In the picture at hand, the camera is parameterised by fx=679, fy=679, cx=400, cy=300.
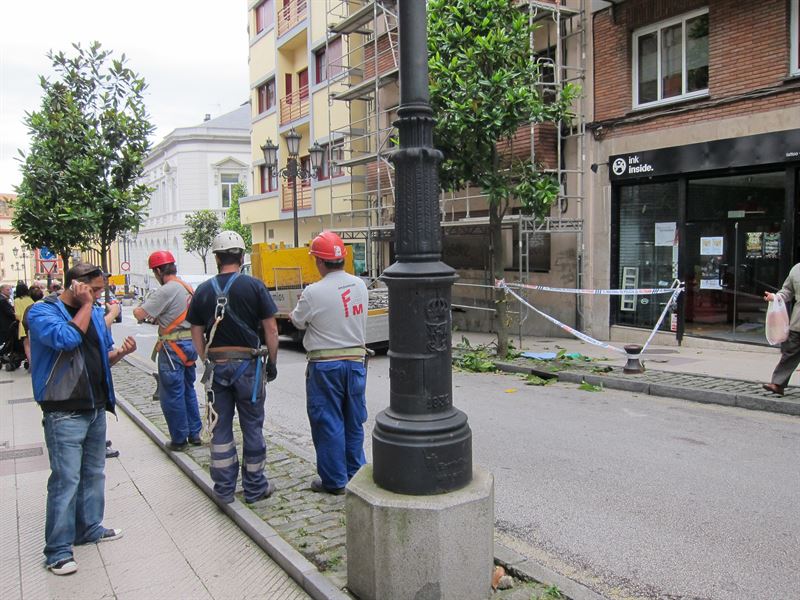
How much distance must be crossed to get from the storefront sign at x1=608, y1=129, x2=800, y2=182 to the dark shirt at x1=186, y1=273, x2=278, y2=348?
9803 mm

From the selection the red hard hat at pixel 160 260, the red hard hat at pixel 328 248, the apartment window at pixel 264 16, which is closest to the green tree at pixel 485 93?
the red hard hat at pixel 160 260

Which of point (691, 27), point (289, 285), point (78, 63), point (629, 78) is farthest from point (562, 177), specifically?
point (78, 63)

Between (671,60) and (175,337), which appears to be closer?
(175,337)

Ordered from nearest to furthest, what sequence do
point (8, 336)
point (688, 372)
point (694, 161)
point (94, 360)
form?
1. point (94, 360)
2. point (688, 372)
3. point (694, 161)
4. point (8, 336)

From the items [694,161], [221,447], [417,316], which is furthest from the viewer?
[694,161]

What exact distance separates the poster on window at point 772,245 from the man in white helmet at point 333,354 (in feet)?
30.3

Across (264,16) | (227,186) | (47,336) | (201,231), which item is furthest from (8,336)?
(227,186)

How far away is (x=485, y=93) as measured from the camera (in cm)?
1148

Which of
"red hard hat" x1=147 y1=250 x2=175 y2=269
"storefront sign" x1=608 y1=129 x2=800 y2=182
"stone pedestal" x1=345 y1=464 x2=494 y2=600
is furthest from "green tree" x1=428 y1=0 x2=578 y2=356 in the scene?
"stone pedestal" x1=345 y1=464 x2=494 y2=600

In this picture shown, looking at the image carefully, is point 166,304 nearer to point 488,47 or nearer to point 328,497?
point 328,497

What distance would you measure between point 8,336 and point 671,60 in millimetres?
14536

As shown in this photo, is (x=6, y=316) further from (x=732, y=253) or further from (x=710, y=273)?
(x=732, y=253)

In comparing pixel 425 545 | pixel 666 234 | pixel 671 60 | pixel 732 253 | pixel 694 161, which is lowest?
pixel 425 545

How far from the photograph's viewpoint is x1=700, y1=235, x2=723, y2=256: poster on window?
40.8 ft
